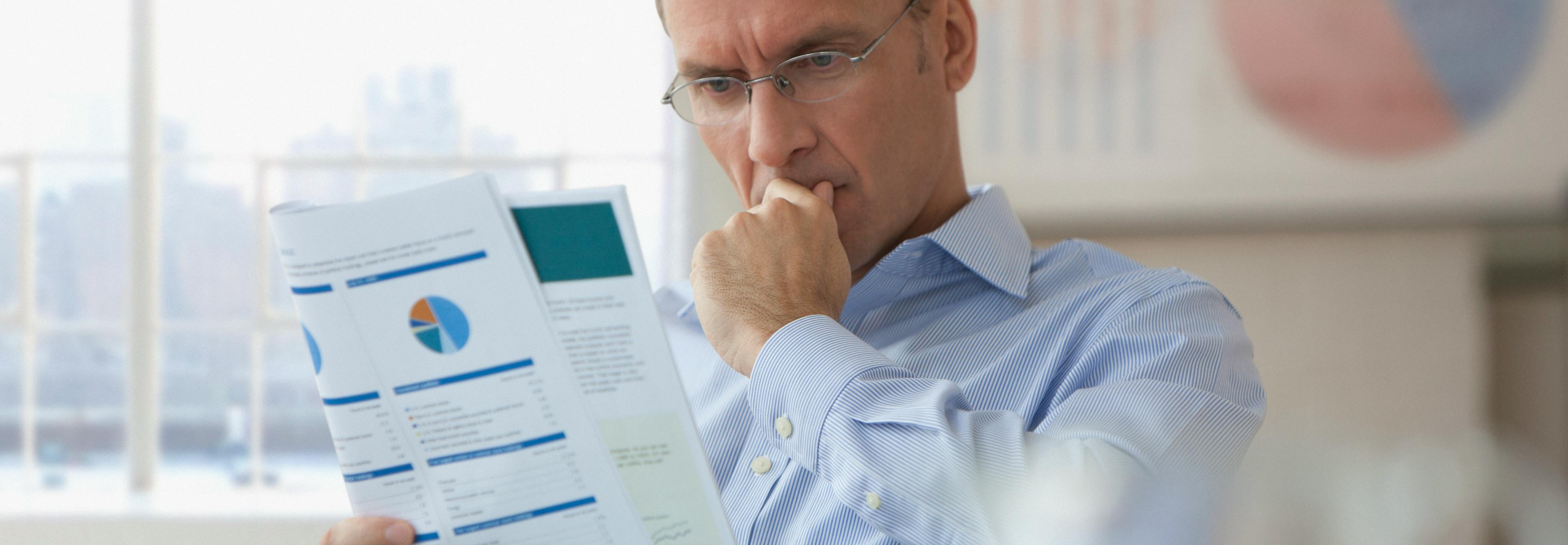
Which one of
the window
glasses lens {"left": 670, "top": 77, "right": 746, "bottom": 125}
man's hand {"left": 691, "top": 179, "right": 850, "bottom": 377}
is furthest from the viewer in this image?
the window

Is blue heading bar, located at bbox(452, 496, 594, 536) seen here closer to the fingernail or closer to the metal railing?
the fingernail

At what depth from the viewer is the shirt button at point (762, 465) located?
1.00 meters

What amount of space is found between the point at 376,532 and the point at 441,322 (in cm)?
16

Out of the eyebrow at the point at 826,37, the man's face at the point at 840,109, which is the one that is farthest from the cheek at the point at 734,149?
the eyebrow at the point at 826,37

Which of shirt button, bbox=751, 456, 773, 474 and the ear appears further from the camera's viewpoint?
the ear

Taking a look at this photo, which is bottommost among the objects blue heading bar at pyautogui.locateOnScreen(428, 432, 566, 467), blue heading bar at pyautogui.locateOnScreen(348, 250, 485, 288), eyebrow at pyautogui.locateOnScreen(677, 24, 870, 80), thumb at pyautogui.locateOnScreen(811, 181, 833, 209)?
blue heading bar at pyautogui.locateOnScreen(428, 432, 566, 467)

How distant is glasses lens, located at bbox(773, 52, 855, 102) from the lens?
3.38 feet

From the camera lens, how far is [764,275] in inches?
34.4

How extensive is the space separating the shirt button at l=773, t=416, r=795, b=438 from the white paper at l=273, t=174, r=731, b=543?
0.14m

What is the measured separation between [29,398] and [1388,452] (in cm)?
293

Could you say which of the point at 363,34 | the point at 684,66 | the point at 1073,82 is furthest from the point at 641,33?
the point at 684,66

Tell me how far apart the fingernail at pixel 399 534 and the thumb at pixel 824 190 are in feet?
1.78

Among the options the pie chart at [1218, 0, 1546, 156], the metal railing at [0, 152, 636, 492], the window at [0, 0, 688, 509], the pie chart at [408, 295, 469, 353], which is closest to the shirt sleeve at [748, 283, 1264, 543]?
the pie chart at [408, 295, 469, 353]

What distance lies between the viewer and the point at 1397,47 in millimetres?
1516
